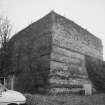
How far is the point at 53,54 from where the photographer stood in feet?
44.1

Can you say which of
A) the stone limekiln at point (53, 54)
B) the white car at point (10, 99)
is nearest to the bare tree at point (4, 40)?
the stone limekiln at point (53, 54)

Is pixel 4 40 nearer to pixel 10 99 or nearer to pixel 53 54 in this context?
pixel 53 54

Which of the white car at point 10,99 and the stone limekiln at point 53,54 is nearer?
the white car at point 10,99

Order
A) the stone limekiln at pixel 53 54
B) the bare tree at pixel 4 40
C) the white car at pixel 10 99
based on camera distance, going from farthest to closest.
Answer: the bare tree at pixel 4 40, the stone limekiln at pixel 53 54, the white car at pixel 10 99

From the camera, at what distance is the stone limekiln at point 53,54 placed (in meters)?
13.2

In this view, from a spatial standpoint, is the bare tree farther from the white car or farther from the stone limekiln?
→ the white car

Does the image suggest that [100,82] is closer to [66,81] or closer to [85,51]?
[85,51]

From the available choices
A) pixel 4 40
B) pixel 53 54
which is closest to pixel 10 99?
pixel 53 54

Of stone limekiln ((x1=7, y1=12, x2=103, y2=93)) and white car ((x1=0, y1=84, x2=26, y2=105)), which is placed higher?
stone limekiln ((x1=7, y1=12, x2=103, y2=93))

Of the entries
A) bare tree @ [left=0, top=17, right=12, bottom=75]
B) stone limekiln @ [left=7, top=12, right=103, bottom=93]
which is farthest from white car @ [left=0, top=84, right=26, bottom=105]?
bare tree @ [left=0, top=17, right=12, bottom=75]

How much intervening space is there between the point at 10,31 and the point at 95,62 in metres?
14.0

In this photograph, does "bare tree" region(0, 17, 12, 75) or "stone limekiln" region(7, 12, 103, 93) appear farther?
"bare tree" region(0, 17, 12, 75)

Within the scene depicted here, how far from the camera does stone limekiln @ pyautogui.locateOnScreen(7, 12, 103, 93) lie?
522 inches

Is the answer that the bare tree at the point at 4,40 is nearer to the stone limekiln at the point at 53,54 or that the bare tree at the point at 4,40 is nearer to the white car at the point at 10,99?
the stone limekiln at the point at 53,54
